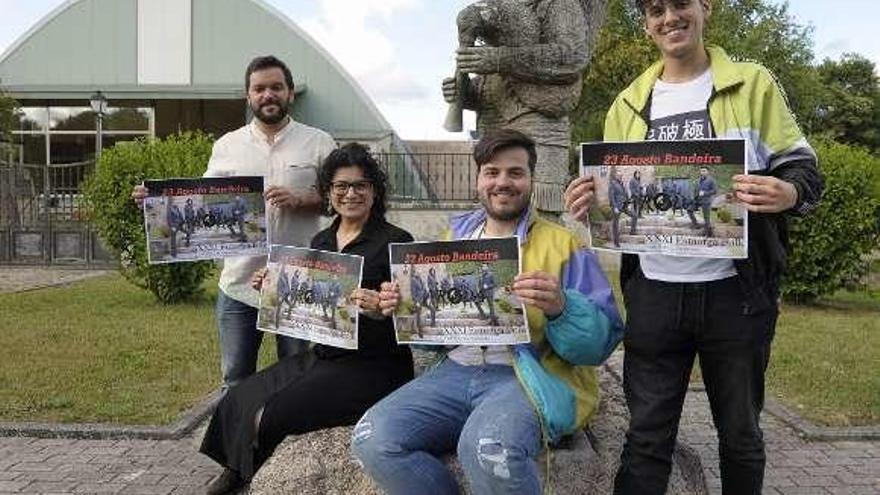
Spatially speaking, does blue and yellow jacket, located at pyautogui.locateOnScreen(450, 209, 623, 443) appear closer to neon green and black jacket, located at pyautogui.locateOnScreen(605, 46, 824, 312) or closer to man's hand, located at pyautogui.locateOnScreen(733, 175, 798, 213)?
neon green and black jacket, located at pyautogui.locateOnScreen(605, 46, 824, 312)

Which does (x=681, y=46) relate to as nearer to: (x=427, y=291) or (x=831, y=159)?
(x=427, y=291)

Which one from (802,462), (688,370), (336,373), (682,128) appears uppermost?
(682,128)

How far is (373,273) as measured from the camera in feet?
12.4

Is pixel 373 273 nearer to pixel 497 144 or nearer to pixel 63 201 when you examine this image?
pixel 497 144

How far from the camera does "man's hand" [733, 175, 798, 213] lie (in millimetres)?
2797

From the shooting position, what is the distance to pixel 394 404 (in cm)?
331

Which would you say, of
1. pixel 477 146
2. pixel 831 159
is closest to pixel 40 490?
pixel 477 146

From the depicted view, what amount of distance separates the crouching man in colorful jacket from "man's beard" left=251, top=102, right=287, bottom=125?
1280 millimetres

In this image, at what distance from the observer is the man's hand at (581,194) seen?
3.07 meters

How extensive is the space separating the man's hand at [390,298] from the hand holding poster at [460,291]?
19mm

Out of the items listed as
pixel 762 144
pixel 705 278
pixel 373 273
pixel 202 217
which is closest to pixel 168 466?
pixel 202 217

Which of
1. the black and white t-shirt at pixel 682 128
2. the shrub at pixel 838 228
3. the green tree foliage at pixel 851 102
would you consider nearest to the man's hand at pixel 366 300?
the black and white t-shirt at pixel 682 128

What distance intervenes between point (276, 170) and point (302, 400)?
3.95 feet

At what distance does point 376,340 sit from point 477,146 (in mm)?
976
